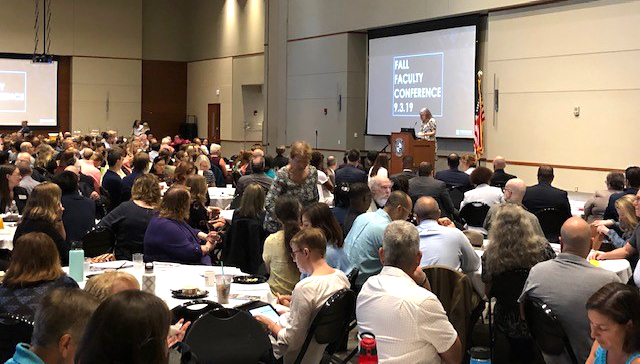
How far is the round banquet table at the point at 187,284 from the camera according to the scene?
4.87 meters

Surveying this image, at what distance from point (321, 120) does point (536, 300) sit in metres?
16.2

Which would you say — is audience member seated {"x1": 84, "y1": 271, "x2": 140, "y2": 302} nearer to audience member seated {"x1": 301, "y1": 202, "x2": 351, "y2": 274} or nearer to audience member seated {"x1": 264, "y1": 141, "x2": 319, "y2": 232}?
audience member seated {"x1": 301, "y1": 202, "x2": 351, "y2": 274}

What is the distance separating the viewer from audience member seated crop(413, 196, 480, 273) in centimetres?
574

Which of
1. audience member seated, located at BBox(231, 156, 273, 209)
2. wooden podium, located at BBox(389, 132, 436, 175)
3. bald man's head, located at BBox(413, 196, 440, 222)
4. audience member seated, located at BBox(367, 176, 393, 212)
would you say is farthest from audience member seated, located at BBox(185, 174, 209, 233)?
wooden podium, located at BBox(389, 132, 436, 175)

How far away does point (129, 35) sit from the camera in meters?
27.6

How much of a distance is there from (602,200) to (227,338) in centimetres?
573

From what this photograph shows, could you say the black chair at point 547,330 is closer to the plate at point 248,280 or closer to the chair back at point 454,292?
the chair back at point 454,292

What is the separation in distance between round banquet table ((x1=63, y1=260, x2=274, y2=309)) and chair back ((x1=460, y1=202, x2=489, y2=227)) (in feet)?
11.7

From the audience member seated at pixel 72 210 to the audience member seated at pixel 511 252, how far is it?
3.99 meters

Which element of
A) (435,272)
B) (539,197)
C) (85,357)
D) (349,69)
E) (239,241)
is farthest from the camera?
(349,69)

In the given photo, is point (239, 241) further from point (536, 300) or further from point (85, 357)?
point (85, 357)

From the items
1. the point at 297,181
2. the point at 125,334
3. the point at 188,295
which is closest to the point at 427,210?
the point at 297,181

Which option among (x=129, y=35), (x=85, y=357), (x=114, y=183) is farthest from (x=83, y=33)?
(x=85, y=357)

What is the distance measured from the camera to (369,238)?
5.81 metres
